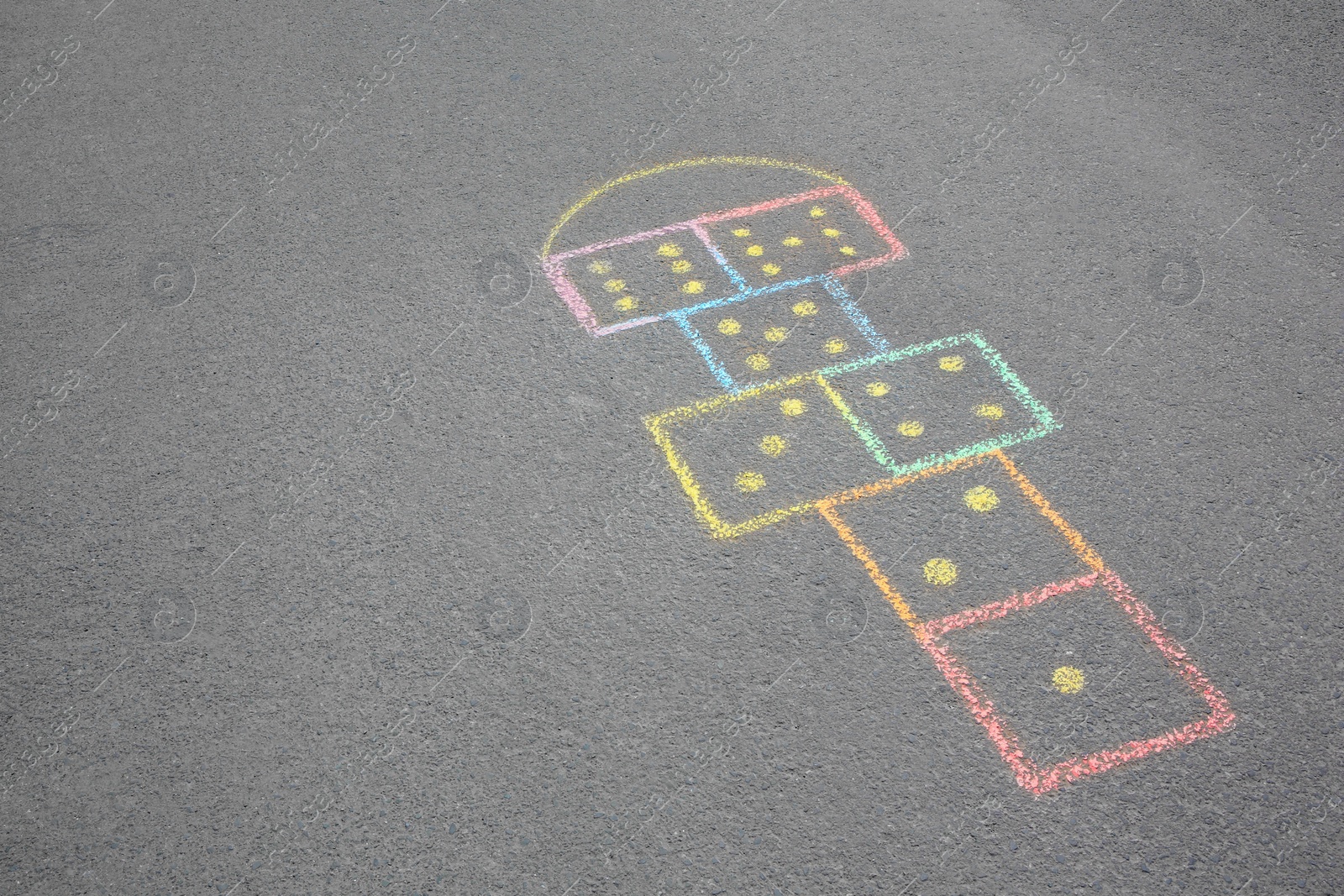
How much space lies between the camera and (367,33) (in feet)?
23.6

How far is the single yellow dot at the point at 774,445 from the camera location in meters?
4.50

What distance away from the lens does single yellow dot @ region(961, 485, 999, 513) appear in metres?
4.27

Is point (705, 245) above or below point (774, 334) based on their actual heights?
above

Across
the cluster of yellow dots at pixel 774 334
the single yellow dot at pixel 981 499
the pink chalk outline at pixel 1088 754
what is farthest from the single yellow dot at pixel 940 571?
the cluster of yellow dots at pixel 774 334

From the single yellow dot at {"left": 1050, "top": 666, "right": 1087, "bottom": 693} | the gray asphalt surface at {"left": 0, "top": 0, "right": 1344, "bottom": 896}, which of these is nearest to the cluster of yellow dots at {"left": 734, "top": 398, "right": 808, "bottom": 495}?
the gray asphalt surface at {"left": 0, "top": 0, "right": 1344, "bottom": 896}

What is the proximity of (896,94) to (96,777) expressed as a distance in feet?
17.8

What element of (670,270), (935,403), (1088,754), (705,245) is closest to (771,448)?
(935,403)

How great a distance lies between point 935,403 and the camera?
15.3ft

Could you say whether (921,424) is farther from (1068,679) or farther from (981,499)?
(1068,679)

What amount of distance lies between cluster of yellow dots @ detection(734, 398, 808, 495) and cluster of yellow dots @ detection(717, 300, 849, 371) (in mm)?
248

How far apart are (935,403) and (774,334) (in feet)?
2.71

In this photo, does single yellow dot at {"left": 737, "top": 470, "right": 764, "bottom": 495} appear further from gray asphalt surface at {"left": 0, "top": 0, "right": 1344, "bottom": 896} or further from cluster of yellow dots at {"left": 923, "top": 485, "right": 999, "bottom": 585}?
cluster of yellow dots at {"left": 923, "top": 485, "right": 999, "bottom": 585}

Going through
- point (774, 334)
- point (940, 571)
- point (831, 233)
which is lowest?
point (940, 571)

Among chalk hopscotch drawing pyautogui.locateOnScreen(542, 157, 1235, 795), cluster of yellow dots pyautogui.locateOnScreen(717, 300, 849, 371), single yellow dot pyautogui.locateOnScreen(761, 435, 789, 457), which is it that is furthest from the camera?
cluster of yellow dots pyautogui.locateOnScreen(717, 300, 849, 371)
